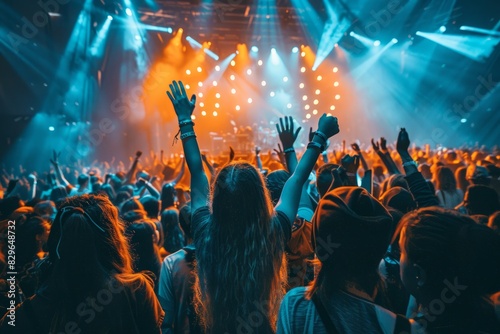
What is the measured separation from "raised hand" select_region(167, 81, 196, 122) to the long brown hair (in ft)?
2.27

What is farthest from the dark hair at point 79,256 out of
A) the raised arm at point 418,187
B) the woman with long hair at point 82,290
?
the raised arm at point 418,187

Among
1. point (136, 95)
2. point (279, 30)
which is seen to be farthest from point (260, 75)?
point (136, 95)

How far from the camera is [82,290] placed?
158cm

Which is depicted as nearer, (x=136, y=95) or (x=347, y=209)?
(x=347, y=209)

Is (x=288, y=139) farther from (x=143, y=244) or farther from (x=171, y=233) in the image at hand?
(x=171, y=233)

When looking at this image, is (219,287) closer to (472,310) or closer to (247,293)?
(247,293)

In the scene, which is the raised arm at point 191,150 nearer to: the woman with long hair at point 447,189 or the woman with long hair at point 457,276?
the woman with long hair at point 457,276

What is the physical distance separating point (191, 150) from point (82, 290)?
993mm

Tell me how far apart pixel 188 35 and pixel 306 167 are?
23706 millimetres

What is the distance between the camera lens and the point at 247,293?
1582mm

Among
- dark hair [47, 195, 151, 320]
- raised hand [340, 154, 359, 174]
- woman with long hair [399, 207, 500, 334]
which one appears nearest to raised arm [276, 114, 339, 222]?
woman with long hair [399, 207, 500, 334]

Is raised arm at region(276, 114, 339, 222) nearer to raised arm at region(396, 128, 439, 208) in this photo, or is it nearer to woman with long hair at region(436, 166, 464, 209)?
raised arm at region(396, 128, 439, 208)

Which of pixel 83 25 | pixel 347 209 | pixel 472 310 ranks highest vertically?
pixel 83 25

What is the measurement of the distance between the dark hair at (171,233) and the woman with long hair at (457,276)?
2786mm
